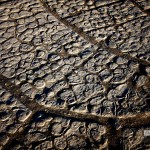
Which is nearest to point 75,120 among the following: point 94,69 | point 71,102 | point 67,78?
point 71,102

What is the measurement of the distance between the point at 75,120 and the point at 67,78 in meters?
0.58

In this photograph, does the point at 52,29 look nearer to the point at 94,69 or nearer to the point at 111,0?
the point at 94,69

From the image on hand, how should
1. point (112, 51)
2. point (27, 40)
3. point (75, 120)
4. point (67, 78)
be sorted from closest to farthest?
point (75, 120) < point (67, 78) < point (112, 51) < point (27, 40)

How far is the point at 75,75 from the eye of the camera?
2611mm

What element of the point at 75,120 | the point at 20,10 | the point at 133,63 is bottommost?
the point at 75,120

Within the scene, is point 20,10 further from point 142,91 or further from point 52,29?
point 142,91

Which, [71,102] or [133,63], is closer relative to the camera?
[71,102]

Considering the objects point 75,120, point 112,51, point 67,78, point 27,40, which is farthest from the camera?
point 27,40

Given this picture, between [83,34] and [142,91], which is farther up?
[83,34]

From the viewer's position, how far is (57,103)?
7.75 ft

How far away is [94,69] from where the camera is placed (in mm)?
2658

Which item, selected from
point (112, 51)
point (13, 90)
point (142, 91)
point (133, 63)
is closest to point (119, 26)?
point (112, 51)

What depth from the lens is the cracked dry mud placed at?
2.12m

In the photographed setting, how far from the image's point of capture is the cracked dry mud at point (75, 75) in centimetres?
212
